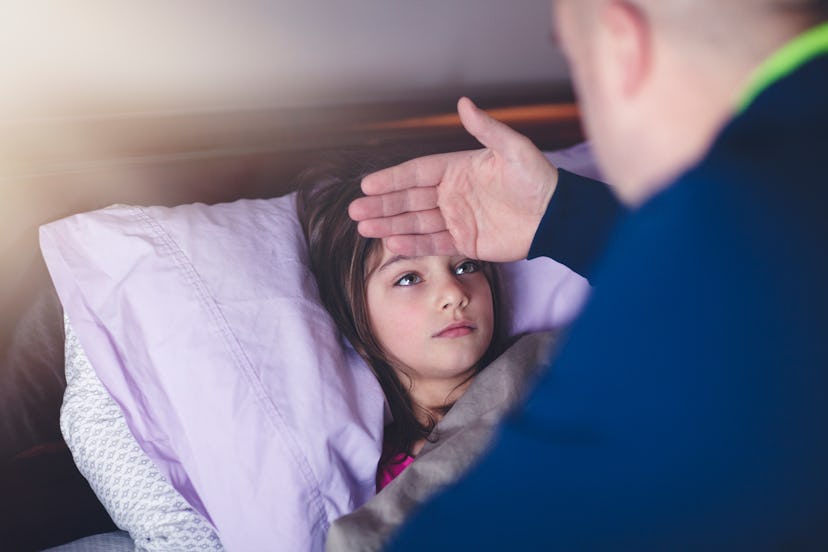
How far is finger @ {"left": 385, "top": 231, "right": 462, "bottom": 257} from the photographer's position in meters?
1.06

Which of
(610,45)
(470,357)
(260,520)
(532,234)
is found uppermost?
(610,45)

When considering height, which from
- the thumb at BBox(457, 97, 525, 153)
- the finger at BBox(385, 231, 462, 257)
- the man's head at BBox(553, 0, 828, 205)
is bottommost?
the finger at BBox(385, 231, 462, 257)

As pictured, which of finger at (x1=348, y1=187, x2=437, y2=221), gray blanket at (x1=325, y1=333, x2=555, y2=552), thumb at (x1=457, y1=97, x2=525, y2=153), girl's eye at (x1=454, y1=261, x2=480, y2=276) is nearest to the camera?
gray blanket at (x1=325, y1=333, x2=555, y2=552)

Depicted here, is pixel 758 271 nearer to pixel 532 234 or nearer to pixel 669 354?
pixel 669 354

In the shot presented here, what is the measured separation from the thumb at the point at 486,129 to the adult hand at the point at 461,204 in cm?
2

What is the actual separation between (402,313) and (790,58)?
0.73 metres

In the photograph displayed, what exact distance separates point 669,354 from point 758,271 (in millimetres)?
64

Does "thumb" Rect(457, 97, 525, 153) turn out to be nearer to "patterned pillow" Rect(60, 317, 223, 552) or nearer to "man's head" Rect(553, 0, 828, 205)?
"man's head" Rect(553, 0, 828, 205)

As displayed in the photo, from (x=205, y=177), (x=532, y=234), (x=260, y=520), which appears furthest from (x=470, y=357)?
(x=205, y=177)

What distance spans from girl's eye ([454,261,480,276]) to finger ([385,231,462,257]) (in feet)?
0.26

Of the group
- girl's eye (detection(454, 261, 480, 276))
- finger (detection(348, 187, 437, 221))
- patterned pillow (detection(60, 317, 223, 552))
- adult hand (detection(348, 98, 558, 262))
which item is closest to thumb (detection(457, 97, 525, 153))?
adult hand (detection(348, 98, 558, 262))

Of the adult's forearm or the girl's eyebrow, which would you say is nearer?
the adult's forearm

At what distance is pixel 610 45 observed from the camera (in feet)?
1.64

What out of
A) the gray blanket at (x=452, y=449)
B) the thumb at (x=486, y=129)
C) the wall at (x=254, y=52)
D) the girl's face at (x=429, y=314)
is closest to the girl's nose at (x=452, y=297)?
the girl's face at (x=429, y=314)
